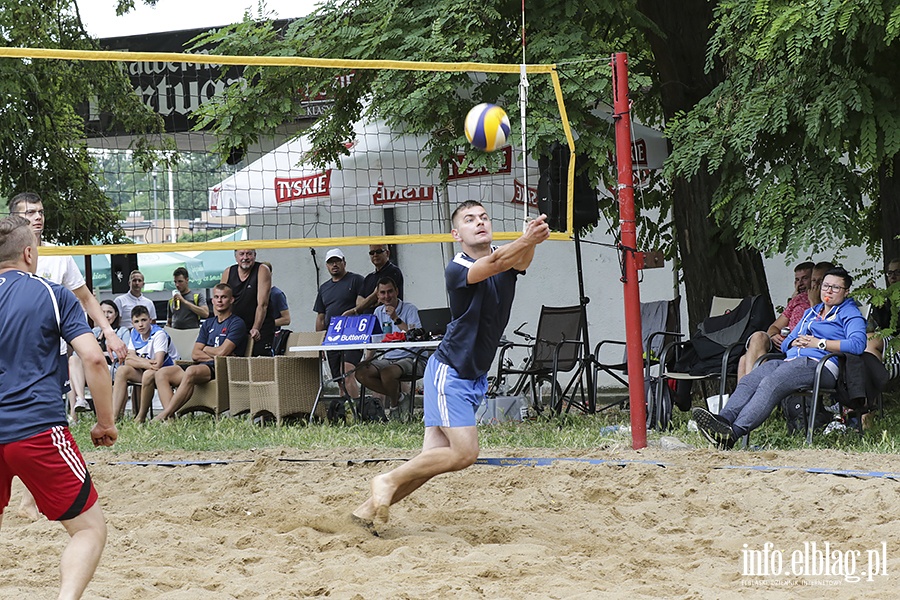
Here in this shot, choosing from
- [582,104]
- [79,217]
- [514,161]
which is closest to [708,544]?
[582,104]

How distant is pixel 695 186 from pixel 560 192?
2.79 meters

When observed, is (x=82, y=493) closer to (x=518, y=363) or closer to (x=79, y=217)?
(x=79, y=217)

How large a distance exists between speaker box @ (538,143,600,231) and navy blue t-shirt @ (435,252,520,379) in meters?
2.95

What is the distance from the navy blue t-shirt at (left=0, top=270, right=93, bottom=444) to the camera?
3.40 metres

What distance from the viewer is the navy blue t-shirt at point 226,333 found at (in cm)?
992

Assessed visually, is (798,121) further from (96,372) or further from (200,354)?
(200,354)

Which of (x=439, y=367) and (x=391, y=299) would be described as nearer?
(x=439, y=367)

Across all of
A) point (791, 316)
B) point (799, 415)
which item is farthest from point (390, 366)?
point (799, 415)

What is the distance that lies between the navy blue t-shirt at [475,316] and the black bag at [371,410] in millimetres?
4794

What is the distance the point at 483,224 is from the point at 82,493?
2008 millimetres

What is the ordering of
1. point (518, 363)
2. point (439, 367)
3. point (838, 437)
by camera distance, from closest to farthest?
point (439, 367), point (838, 437), point (518, 363)

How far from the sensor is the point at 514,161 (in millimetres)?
9375

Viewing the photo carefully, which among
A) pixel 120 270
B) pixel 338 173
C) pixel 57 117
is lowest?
pixel 120 270

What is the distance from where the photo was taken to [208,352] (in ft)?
32.6
